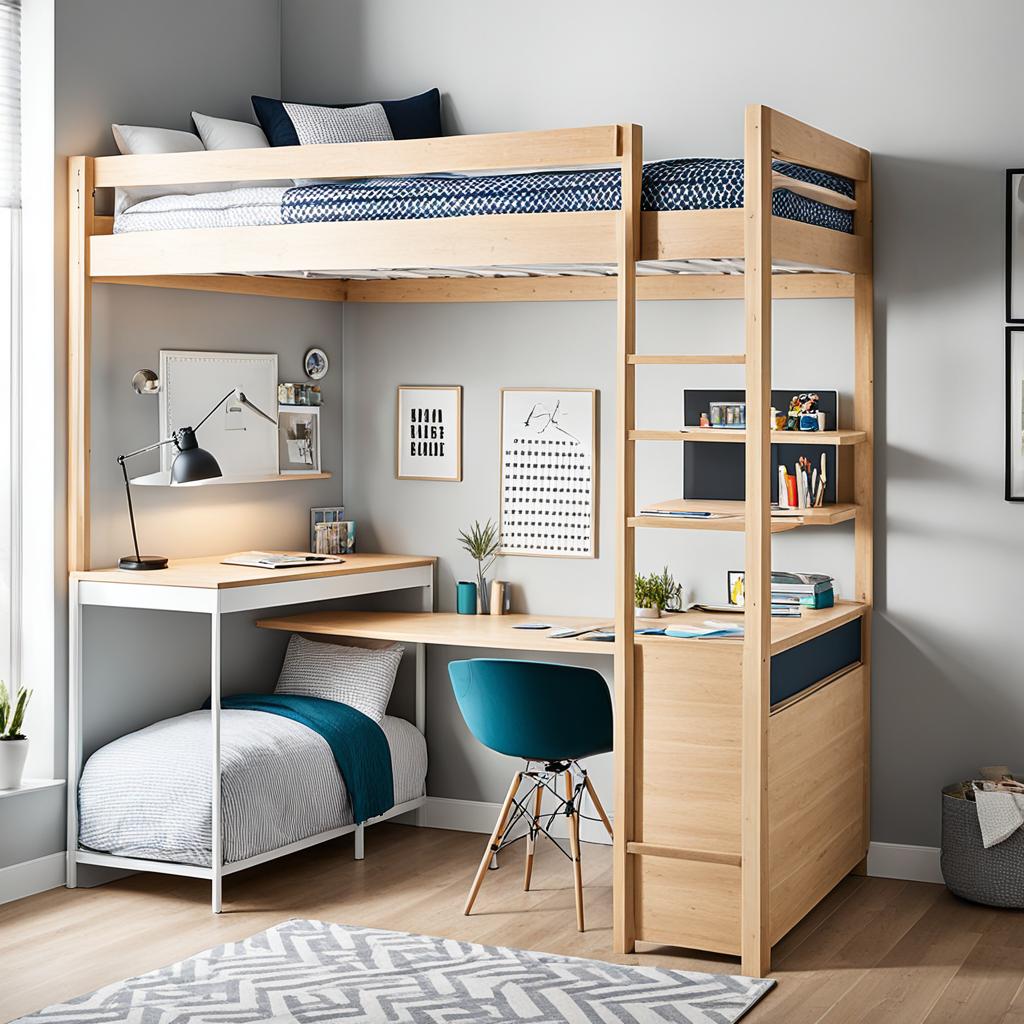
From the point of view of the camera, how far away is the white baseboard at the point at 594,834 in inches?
181

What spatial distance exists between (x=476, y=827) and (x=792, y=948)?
1512mm

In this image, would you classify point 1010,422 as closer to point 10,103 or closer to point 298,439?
point 298,439

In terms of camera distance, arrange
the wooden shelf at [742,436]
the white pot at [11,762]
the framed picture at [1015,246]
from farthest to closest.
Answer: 1. the framed picture at [1015,246]
2. the white pot at [11,762]
3. the wooden shelf at [742,436]

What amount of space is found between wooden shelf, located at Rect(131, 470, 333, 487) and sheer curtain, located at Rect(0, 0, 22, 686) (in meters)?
0.38

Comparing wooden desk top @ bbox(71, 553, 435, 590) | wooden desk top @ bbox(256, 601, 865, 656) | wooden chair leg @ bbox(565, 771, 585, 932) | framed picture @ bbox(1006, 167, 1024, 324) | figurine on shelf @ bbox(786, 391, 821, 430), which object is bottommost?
wooden chair leg @ bbox(565, 771, 585, 932)

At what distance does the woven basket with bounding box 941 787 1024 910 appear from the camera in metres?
4.23

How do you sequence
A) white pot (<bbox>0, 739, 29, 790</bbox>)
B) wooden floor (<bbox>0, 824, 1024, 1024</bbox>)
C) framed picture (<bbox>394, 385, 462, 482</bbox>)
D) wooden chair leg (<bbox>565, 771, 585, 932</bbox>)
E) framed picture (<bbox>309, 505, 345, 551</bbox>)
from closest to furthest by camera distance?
wooden floor (<bbox>0, 824, 1024, 1024</bbox>)
wooden chair leg (<bbox>565, 771, 585, 932</bbox>)
white pot (<bbox>0, 739, 29, 790</bbox>)
framed picture (<bbox>394, 385, 462, 482</bbox>)
framed picture (<bbox>309, 505, 345, 551</bbox>)

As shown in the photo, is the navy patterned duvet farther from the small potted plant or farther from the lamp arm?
the small potted plant

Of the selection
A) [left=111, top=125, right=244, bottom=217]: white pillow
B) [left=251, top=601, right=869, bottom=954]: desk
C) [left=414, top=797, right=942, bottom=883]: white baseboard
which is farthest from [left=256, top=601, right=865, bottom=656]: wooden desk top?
[left=111, top=125, right=244, bottom=217]: white pillow

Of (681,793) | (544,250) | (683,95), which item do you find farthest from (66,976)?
(683,95)

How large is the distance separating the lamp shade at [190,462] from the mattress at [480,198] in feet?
2.03

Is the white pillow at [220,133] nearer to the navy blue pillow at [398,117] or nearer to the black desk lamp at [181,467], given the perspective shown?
the navy blue pillow at [398,117]

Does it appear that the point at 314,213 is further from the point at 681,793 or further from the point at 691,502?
the point at 681,793

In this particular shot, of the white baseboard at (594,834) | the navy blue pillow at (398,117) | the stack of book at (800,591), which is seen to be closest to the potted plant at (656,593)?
the stack of book at (800,591)
